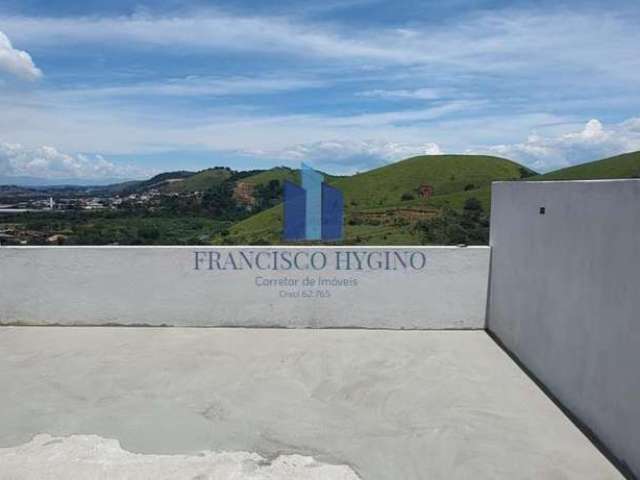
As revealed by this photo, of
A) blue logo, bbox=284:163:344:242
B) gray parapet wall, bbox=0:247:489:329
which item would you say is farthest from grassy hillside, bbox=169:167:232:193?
gray parapet wall, bbox=0:247:489:329

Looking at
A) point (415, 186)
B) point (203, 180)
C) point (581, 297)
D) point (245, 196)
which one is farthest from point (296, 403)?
point (415, 186)

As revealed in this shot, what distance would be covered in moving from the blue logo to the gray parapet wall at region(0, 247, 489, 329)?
1004 millimetres

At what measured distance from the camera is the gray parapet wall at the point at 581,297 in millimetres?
4129

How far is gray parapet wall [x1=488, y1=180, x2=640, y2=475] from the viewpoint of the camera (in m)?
4.13

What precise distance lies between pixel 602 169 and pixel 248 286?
3218cm

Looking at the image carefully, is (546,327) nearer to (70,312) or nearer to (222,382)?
(222,382)

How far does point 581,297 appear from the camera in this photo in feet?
16.4

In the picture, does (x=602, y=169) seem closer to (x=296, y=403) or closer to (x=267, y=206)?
(x=267, y=206)

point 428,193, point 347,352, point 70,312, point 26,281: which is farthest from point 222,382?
point 428,193

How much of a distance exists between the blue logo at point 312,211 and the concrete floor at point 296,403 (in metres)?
1.81

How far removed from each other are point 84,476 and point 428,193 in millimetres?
42262

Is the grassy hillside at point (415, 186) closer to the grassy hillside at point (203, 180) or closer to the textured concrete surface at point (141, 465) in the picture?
the grassy hillside at point (203, 180)

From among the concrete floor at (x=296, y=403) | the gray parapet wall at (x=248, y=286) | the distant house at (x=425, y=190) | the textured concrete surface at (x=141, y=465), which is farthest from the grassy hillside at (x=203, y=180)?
the textured concrete surface at (x=141, y=465)

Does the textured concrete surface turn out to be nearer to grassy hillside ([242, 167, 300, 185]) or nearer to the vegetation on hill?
the vegetation on hill
